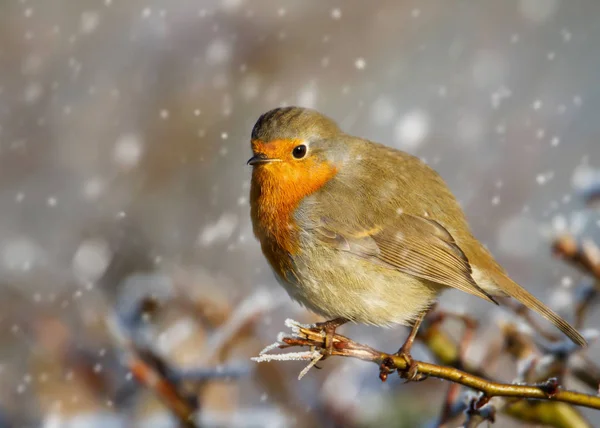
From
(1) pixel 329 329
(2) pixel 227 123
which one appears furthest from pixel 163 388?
(2) pixel 227 123

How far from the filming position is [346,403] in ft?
9.68

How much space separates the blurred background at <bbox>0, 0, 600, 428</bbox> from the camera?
15.7 ft

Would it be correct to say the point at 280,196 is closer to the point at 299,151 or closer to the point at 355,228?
the point at 299,151

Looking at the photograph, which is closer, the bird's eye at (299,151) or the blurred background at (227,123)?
Result: the bird's eye at (299,151)

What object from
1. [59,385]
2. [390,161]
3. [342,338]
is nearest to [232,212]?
[59,385]

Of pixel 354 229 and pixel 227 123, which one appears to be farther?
pixel 227 123

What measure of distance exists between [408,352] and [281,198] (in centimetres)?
66

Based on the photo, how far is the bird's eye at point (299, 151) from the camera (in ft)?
8.59

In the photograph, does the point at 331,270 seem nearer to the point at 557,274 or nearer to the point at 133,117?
the point at 557,274

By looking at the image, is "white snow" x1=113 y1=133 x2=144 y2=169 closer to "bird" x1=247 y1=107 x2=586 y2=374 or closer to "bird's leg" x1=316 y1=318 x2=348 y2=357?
"bird" x1=247 y1=107 x2=586 y2=374

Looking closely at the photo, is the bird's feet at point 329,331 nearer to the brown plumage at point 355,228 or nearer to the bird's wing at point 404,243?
the brown plumage at point 355,228

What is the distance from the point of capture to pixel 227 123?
5.95 m

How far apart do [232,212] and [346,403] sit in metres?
2.76

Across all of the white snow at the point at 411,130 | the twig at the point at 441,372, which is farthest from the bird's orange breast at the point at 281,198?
the white snow at the point at 411,130
